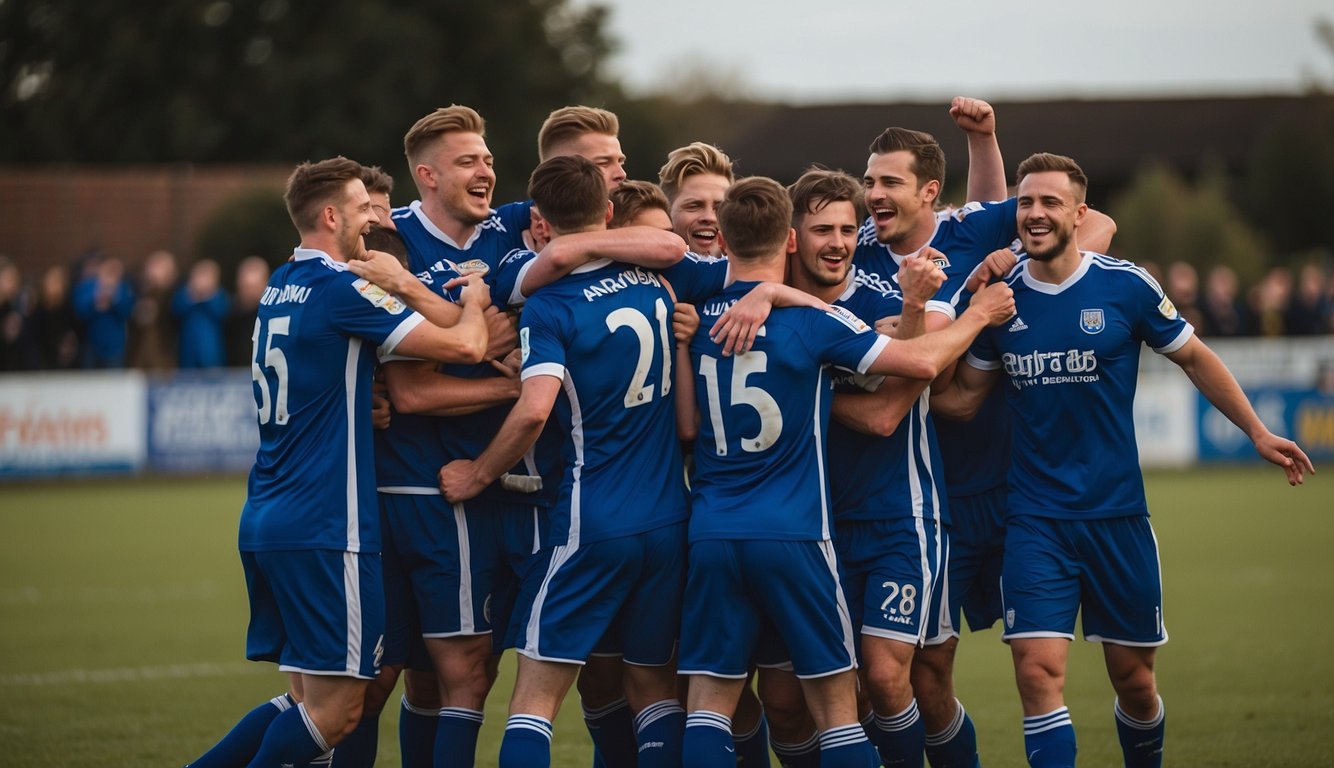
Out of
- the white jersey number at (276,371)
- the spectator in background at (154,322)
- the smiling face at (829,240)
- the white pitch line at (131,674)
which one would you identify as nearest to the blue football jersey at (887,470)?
the smiling face at (829,240)

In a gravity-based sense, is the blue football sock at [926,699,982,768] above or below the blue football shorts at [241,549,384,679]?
below

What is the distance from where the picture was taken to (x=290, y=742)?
6004mm

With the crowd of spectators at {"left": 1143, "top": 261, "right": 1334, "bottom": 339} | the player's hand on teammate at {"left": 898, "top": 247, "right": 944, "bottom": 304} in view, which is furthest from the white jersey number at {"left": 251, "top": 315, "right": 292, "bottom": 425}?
the crowd of spectators at {"left": 1143, "top": 261, "right": 1334, "bottom": 339}

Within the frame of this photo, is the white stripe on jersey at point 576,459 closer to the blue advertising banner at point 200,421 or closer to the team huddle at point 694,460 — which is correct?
the team huddle at point 694,460

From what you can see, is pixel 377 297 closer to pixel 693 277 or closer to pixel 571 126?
pixel 693 277

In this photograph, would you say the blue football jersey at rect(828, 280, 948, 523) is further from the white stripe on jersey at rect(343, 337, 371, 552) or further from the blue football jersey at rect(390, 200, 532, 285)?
the white stripe on jersey at rect(343, 337, 371, 552)

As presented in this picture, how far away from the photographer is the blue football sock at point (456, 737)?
644 cm

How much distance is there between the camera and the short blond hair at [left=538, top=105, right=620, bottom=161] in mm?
7152

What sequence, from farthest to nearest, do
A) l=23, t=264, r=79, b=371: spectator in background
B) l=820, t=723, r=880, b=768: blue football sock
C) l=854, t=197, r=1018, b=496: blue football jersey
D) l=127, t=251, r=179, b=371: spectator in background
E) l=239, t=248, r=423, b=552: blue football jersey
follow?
l=127, t=251, r=179, b=371: spectator in background, l=23, t=264, r=79, b=371: spectator in background, l=854, t=197, r=1018, b=496: blue football jersey, l=239, t=248, r=423, b=552: blue football jersey, l=820, t=723, r=880, b=768: blue football sock

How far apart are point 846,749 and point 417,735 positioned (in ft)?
6.83

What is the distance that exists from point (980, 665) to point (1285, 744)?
2996 mm

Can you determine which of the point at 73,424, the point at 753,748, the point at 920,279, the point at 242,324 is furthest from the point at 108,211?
the point at 920,279

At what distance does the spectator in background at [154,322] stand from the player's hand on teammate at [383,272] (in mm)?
18306

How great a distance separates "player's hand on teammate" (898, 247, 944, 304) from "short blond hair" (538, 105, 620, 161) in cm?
177
